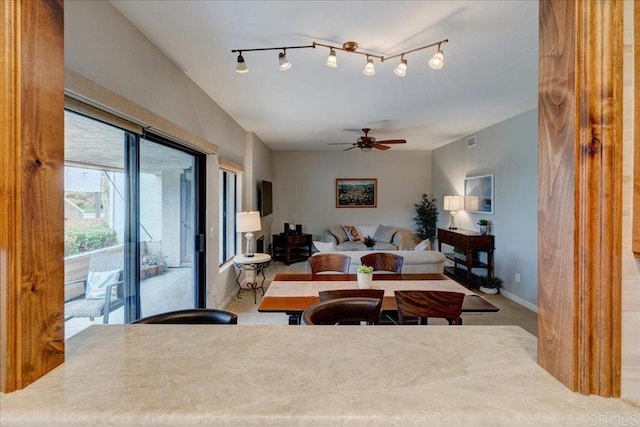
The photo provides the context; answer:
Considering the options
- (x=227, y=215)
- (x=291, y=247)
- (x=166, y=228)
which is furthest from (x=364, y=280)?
(x=291, y=247)

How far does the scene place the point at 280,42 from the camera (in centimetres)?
235

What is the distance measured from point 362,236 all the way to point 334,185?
4.61 feet

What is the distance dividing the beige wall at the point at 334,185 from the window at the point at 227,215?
8.63 ft

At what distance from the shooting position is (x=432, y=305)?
6.06ft

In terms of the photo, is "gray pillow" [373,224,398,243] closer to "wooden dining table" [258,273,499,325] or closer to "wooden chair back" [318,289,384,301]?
"wooden dining table" [258,273,499,325]

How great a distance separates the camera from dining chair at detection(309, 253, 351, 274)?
3.26 m

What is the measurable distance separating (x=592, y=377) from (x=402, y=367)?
34cm

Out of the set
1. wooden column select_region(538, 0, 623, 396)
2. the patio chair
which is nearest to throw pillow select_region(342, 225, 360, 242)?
the patio chair

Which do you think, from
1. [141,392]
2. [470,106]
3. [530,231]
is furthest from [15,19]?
[530,231]

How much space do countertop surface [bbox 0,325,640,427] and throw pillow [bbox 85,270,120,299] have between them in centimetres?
130

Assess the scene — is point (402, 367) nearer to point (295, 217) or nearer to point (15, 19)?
point (15, 19)

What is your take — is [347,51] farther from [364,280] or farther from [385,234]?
[385,234]

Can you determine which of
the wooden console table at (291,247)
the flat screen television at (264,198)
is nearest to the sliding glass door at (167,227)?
the flat screen television at (264,198)

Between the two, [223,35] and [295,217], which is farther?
[295,217]
